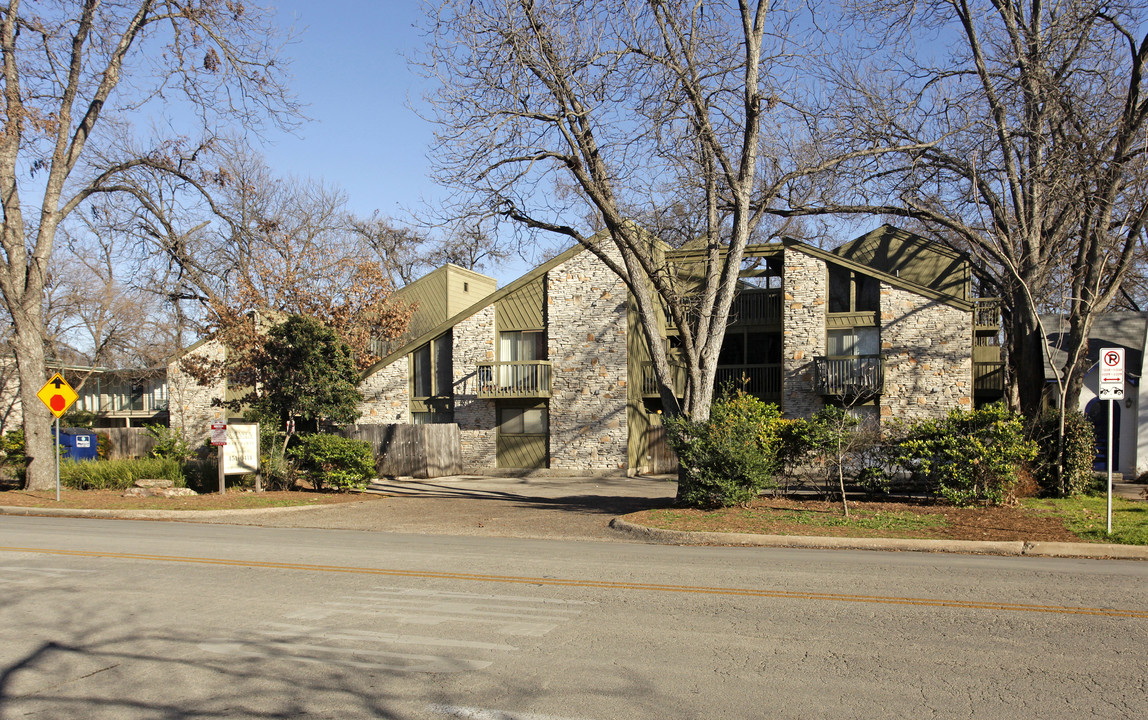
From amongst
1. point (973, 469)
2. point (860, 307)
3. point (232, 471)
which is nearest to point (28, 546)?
point (232, 471)

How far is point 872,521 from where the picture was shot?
42.5ft

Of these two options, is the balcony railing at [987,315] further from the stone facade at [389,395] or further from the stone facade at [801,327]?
the stone facade at [389,395]

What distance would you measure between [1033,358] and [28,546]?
765 inches

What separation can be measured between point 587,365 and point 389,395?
765 centimetres

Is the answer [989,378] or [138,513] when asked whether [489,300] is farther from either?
[989,378]

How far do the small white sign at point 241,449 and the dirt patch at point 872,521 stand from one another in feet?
34.8

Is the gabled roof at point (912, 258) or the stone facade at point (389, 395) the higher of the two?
the gabled roof at point (912, 258)

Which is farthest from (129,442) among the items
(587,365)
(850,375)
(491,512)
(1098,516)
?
(1098,516)

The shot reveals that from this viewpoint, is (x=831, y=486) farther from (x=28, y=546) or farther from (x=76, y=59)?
(x=76, y=59)

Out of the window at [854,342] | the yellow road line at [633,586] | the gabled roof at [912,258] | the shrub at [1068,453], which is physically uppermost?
the gabled roof at [912,258]

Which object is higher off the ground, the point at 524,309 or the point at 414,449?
the point at 524,309

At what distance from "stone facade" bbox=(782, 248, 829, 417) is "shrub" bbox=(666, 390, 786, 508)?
12062 millimetres

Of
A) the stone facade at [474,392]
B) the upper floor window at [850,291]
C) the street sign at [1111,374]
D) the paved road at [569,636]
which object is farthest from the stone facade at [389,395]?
the street sign at [1111,374]

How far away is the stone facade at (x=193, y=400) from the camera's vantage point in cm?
3931
